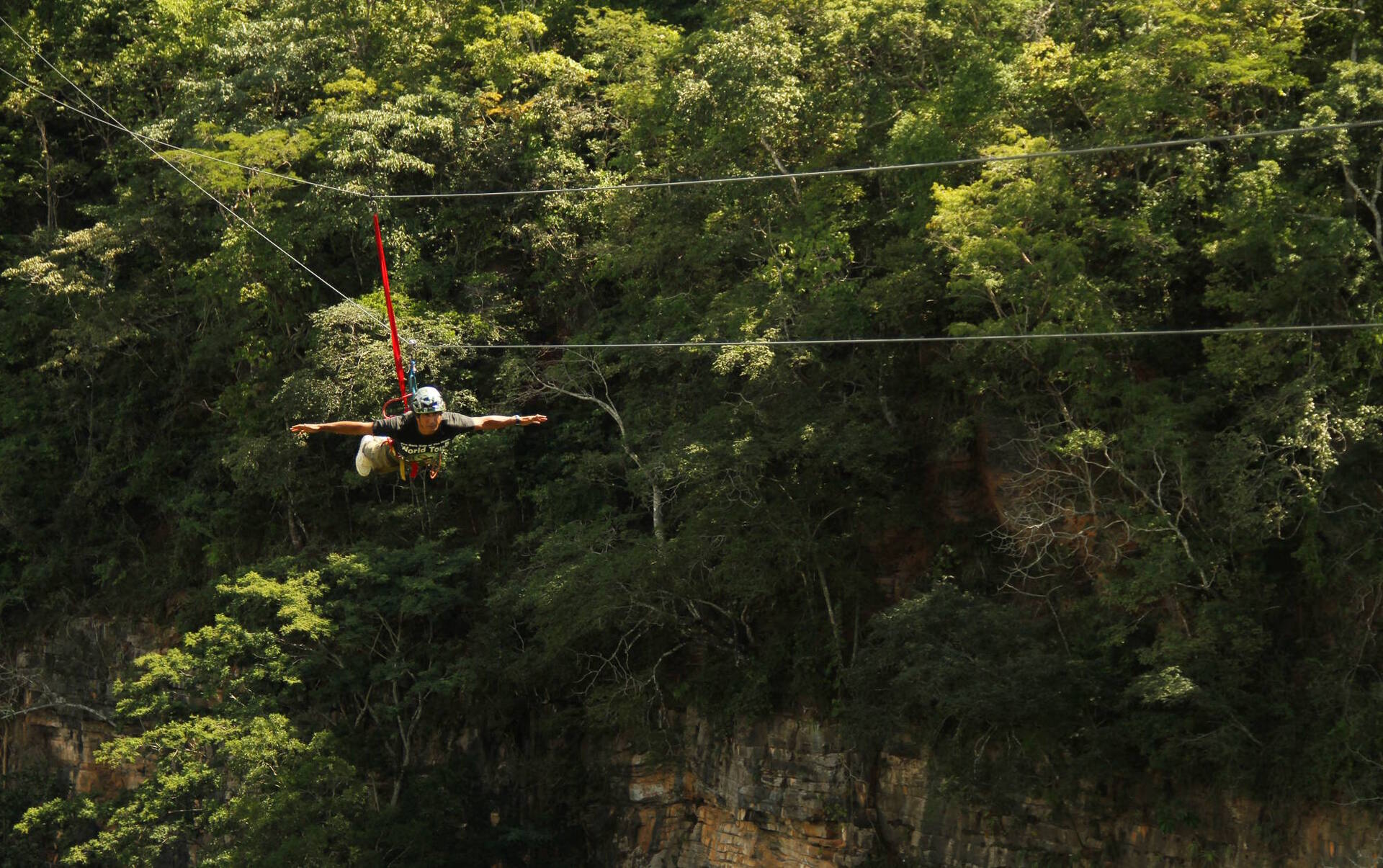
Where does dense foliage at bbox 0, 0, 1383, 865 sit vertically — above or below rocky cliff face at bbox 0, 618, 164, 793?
above

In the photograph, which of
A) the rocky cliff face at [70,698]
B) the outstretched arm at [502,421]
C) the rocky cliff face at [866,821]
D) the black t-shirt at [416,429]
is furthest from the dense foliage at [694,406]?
the black t-shirt at [416,429]

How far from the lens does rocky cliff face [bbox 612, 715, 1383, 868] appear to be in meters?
15.3

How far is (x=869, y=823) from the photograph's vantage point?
17828 millimetres

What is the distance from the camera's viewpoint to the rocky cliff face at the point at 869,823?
15.3 metres

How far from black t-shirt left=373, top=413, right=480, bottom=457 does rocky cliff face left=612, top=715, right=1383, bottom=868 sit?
26.4 ft

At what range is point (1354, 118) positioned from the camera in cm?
1449

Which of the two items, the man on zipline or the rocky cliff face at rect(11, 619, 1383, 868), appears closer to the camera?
the man on zipline

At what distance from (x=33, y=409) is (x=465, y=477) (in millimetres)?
10009

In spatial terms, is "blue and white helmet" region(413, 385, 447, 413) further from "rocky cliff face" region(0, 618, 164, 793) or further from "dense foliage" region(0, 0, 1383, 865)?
"rocky cliff face" region(0, 618, 164, 793)

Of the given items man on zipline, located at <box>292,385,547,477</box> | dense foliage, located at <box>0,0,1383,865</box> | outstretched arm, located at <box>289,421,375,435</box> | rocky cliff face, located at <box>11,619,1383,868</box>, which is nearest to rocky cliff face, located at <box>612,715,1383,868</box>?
rocky cliff face, located at <box>11,619,1383,868</box>

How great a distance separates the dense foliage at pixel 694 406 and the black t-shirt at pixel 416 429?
6693 millimetres

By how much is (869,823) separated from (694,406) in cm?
552

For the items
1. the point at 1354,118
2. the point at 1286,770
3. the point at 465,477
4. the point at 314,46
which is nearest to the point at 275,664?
the point at 465,477

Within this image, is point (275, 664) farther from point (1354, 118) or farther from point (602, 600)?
point (1354, 118)
